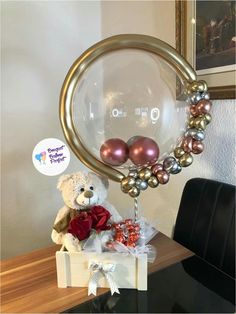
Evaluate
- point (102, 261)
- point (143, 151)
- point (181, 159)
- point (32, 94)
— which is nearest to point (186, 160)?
point (181, 159)

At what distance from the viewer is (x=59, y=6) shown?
4.58ft

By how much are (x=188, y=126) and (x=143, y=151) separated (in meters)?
0.15

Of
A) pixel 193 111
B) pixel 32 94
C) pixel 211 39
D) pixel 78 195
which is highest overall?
pixel 211 39

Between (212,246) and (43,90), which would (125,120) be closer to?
(212,246)

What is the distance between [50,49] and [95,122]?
772mm

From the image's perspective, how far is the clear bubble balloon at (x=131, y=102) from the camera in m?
0.77

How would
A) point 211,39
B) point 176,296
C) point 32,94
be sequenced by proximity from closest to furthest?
point 176,296, point 211,39, point 32,94

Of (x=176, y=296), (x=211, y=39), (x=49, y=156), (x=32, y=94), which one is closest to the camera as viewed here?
(x=176, y=296)

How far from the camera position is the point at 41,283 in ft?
2.35

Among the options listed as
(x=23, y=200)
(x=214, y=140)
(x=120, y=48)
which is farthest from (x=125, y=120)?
(x=23, y=200)

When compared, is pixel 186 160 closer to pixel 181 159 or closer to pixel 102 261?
pixel 181 159

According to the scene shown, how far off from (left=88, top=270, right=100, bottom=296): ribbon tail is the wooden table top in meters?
0.01

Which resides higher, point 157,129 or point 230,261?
point 157,129

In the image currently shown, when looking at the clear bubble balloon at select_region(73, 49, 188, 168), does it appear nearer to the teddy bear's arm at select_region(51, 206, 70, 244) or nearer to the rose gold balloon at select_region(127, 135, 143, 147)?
the rose gold balloon at select_region(127, 135, 143, 147)
